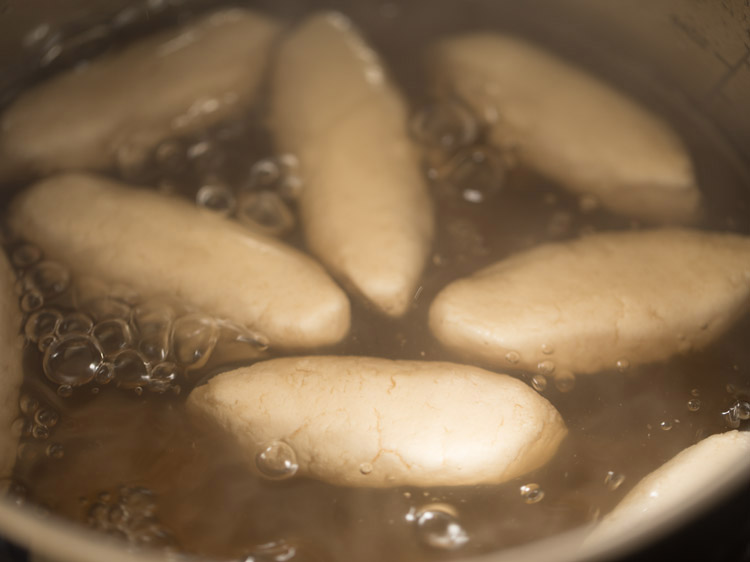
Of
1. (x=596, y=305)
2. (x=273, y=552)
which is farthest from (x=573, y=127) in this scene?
(x=273, y=552)

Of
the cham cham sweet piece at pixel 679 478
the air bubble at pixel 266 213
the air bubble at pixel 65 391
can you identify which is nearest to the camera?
the cham cham sweet piece at pixel 679 478

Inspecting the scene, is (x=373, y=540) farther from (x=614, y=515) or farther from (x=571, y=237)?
(x=571, y=237)

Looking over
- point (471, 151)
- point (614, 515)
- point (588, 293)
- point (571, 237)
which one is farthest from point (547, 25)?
point (614, 515)

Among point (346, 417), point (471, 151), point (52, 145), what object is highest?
point (471, 151)

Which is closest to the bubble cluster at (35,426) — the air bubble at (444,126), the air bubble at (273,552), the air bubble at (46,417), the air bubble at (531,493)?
the air bubble at (46,417)

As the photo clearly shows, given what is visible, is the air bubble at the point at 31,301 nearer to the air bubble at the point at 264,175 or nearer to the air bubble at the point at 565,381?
the air bubble at the point at 264,175

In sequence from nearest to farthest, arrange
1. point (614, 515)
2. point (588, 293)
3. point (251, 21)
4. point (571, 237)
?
point (614, 515) → point (588, 293) → point (571, 237) → point (251, 21)
